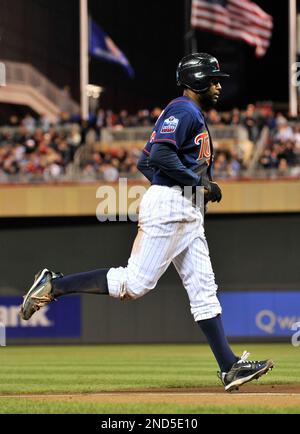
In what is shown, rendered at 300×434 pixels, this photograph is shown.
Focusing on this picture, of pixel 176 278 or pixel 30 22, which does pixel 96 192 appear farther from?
pixel 30 22

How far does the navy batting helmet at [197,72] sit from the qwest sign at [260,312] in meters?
13.5

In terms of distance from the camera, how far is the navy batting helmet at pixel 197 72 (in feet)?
23.4

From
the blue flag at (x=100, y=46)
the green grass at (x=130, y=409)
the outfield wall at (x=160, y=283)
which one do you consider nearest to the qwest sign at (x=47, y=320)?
the outfield wall at (x=160, y=283)

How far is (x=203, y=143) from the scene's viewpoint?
6961 millimetres

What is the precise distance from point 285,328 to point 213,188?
13.8m

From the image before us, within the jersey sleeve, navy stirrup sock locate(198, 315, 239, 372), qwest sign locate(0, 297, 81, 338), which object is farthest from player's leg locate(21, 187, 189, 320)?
qwest sign locate(0, 297, 81, 338)

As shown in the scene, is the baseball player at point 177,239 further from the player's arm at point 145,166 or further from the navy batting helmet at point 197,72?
the player's arm at point 145,166

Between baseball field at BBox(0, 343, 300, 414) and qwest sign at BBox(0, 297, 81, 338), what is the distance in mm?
7946

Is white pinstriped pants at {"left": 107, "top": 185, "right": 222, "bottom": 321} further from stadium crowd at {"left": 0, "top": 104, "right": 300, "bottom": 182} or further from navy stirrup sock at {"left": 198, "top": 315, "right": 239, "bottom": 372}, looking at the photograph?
stadium crowd at {"left": 0, "top": 104, "right": 300, "bottom": 182}

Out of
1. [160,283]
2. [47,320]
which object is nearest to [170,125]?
[160,283]

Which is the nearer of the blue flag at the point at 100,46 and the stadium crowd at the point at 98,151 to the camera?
the stadium crowd at the point at 98,151

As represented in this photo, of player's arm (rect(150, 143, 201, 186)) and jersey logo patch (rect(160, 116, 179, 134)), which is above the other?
jersey logo patch (rect(160, 116, 179, 134))

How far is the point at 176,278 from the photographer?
21078 millimetres

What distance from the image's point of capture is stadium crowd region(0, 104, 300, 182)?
67.7ft
